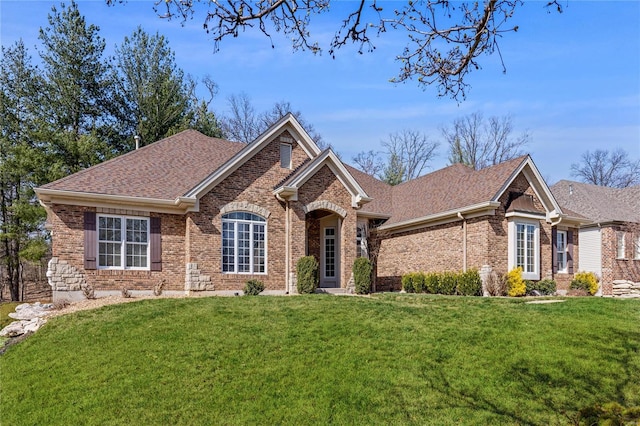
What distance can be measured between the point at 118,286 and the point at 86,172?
153 inches

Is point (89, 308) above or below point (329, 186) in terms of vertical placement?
below

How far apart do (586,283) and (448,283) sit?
6799 millimetres

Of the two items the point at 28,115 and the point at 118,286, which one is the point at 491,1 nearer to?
the point at 118,286

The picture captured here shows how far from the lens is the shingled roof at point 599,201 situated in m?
25.4

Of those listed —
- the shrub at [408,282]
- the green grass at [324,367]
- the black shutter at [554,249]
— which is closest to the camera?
the green grass at [324,367]

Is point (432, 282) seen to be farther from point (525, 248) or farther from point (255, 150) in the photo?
point (255, 150)

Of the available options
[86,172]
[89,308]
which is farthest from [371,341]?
[86,172]

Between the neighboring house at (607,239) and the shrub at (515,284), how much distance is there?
6304mm

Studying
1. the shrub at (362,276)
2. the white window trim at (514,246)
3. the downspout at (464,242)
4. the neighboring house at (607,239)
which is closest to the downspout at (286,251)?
the shrub at (362,276)

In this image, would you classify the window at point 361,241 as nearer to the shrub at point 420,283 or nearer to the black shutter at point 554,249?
the shrub at point 420,283

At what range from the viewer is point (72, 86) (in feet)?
87.1

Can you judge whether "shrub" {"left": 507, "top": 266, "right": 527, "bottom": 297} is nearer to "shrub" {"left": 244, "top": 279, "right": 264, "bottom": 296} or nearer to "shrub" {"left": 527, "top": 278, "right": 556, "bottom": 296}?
"shrub" {"left": 527, "top": 278, "right": 556, "bottom": 296}

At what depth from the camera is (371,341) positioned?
8828 millimetres

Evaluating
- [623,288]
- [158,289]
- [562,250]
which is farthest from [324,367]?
[623,288]
